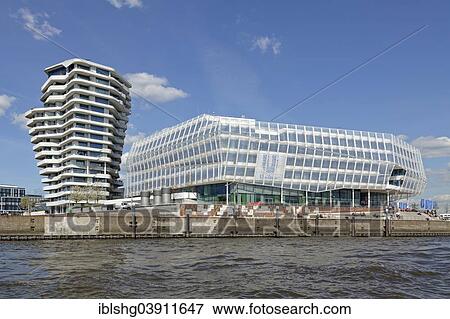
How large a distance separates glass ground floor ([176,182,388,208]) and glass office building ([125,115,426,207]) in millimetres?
194

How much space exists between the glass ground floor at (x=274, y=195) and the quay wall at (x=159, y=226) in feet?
58.5

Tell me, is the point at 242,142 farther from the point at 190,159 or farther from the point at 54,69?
the point at 54,69

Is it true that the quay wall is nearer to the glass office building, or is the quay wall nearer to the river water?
the glass office building

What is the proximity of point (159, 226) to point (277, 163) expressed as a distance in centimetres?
3516

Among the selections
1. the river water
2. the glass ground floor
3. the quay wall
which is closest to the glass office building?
the glass ground floor

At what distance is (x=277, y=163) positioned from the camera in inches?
3730

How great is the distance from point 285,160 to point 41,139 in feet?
236

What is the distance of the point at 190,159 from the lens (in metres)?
99.9

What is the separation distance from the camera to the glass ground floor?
93.6 m

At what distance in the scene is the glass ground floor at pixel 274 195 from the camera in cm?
9356

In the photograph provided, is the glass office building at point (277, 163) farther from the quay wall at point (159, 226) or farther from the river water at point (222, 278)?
the river water at point (222, 278)

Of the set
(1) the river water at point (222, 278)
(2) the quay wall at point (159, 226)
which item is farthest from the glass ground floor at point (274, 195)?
(1) the river water at point (222, 278)

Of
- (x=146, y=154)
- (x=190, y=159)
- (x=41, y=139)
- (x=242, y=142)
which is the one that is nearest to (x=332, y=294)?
(x=242, y=142)

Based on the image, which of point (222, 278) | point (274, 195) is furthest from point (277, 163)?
point (222, 278)
